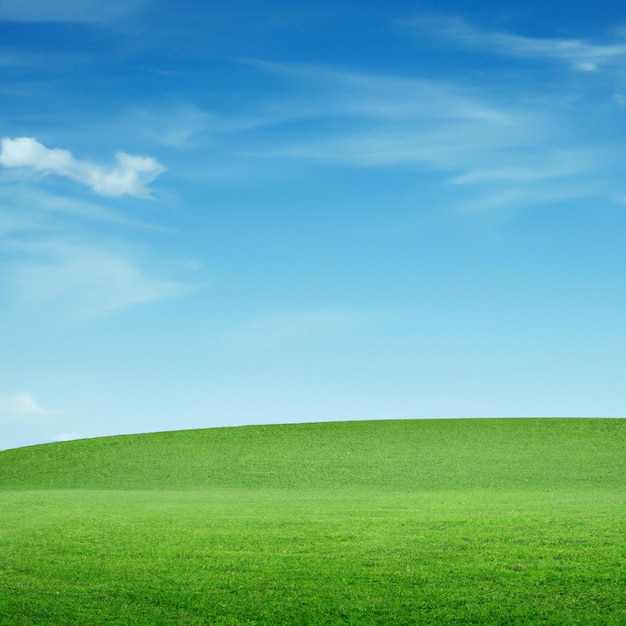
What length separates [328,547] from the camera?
10469mm

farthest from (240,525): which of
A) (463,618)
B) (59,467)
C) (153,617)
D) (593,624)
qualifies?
(59,467)

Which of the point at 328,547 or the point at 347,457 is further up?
the point at 347,457

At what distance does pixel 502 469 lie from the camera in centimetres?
2312

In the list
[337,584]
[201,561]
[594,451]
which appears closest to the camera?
A: [337,584]

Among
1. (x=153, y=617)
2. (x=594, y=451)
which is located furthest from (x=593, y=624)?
(x=594, y=451)

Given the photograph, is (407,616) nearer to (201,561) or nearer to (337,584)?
(337,584)

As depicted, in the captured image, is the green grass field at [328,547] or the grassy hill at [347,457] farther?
the grassy hill at [347,457]

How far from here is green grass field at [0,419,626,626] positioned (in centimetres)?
797

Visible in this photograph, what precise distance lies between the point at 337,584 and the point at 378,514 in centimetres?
511

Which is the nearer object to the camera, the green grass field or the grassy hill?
the green grass field

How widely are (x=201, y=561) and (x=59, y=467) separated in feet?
60.9

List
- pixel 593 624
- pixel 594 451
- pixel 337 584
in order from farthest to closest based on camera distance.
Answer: pixel 594 451 → pixel 337 584 → pixel 593 624

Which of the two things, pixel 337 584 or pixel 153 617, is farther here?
pixel 337 584

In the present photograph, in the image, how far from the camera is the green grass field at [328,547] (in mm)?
7973
